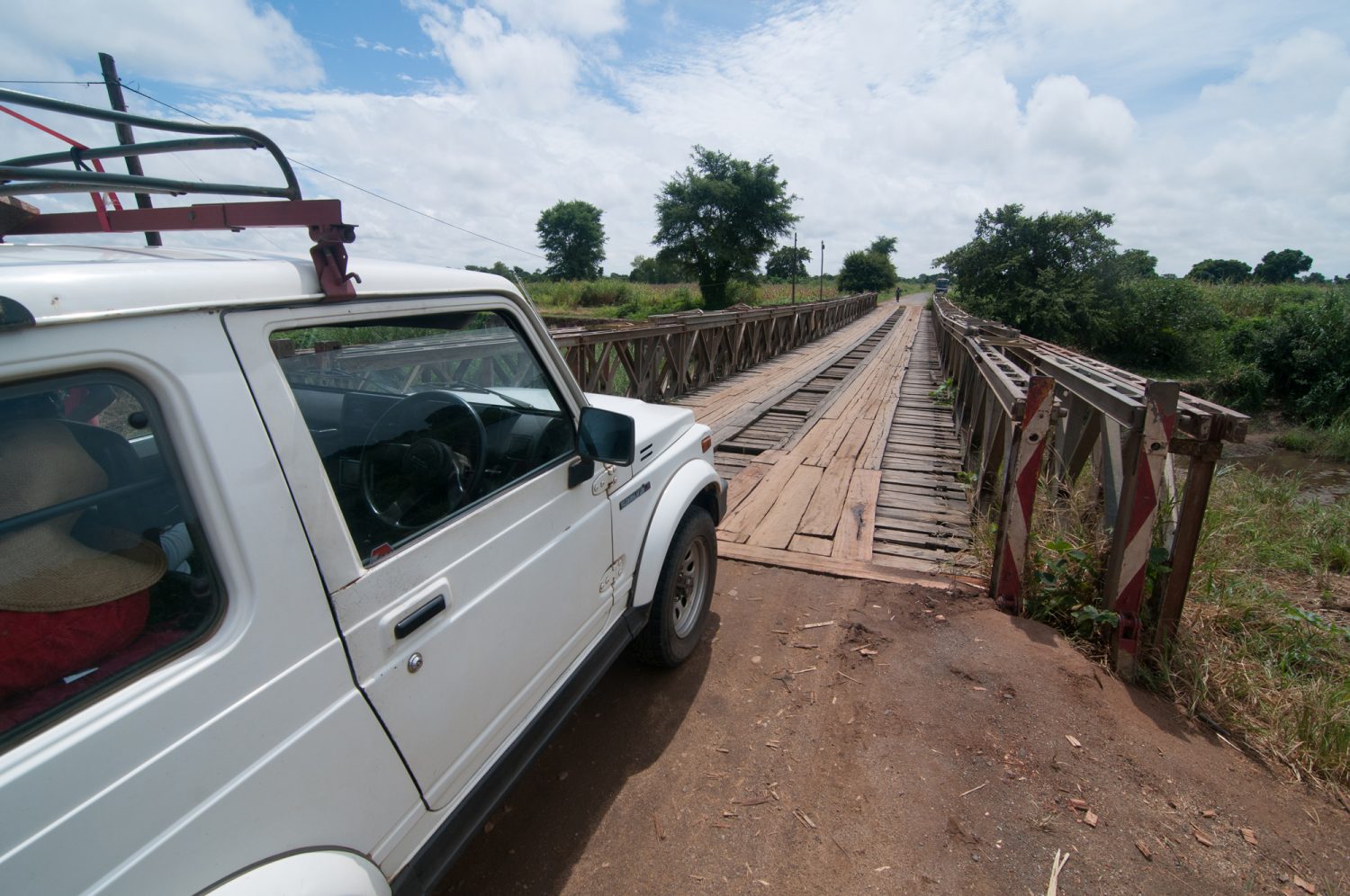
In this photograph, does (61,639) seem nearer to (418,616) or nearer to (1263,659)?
(418,616)

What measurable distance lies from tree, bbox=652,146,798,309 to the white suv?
38.3m

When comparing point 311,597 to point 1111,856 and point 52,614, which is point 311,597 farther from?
point 1111,856

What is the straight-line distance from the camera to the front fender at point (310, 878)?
981 mm

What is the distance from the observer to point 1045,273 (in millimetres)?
25828

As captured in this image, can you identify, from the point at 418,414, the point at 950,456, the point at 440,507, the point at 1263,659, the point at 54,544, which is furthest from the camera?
the point at 950,456

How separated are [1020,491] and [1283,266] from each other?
297 ft

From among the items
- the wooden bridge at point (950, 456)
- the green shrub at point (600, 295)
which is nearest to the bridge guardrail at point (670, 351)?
the wooden bridge at point (950, 456)

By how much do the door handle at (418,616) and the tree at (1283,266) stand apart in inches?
3437

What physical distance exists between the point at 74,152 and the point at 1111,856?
3.60m

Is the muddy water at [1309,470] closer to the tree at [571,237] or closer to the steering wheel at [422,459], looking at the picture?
the steering wheel at [422,459]

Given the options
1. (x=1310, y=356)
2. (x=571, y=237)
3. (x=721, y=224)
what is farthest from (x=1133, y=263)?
(x=571, y=237)

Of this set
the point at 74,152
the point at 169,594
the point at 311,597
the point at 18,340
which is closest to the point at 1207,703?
the point at 311,597

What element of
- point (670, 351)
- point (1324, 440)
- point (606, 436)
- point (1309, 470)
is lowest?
point (1309, 470)

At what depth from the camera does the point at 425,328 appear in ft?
5.85
